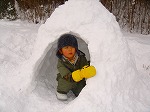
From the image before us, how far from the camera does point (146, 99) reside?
3854 mm

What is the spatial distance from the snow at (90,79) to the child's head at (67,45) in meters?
0.08

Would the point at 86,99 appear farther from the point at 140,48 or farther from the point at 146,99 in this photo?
the point at 140,48

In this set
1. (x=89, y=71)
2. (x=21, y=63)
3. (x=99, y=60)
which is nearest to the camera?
(x=89, y=71)

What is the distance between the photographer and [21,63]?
14.8 feet

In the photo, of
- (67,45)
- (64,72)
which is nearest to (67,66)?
(64,72)

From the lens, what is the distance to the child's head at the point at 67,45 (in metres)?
3.96

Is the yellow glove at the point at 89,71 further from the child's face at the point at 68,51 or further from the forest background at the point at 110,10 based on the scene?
the forest background at the point at 110,10

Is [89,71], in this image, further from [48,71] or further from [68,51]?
[48,71]

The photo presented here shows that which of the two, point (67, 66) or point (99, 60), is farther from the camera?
point (67, 66)

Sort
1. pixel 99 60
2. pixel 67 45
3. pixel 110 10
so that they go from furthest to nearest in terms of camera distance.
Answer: pixel 110 10, pixel 67 45, pixel 99 60

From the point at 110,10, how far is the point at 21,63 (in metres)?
3.22

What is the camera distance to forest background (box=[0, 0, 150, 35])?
6855 millimetres

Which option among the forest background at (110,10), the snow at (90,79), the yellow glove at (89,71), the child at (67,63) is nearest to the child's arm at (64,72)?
the child at (67,63)

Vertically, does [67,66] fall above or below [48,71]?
above
